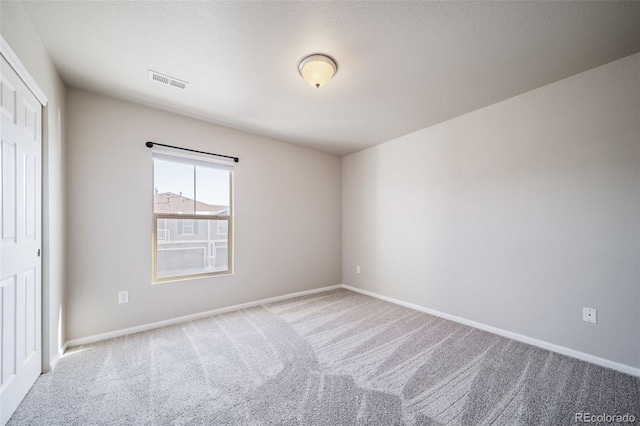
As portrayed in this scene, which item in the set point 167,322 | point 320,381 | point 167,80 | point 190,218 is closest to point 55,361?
point 167,322

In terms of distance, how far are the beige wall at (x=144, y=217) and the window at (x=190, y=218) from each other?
0.39 ft

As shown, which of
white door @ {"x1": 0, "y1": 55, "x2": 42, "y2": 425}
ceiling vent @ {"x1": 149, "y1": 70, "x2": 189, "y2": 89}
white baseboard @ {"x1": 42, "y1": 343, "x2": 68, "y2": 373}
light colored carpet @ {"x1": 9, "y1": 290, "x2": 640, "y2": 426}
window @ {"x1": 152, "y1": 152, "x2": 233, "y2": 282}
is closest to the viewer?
white door @ {"x1": 0, "y1": 55, "x2": 42, "y2": 425}

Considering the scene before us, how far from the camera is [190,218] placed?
130 inches

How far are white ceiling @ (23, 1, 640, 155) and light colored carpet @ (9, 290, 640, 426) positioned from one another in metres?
2.49

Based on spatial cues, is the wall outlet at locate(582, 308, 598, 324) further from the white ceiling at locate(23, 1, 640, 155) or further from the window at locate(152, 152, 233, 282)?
the window at locate(152, 152, 233, 282)

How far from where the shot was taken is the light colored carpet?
164 cm

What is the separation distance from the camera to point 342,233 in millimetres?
4871

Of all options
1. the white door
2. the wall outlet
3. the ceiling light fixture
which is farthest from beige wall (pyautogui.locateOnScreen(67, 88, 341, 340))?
the wall outlet

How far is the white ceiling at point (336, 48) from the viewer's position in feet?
5.51

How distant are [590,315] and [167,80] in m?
4.30

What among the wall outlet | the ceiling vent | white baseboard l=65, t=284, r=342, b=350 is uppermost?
the ceiling vent

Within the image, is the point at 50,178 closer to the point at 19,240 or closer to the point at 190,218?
the point at 19,240

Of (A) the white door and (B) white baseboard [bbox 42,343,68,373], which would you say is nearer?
(A) the white door

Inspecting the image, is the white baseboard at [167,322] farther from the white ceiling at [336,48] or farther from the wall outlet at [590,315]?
the wall outlet at [590,315]
